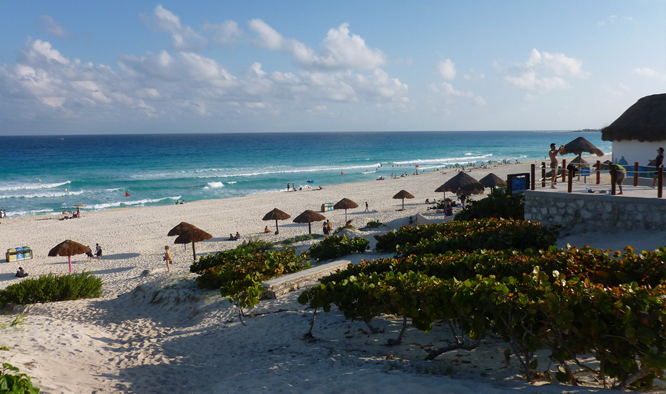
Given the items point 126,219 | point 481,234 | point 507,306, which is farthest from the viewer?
point 126,219

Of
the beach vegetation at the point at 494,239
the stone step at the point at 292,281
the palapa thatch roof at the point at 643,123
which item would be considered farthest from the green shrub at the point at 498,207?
the palapa thatch roof at the point at 643,123

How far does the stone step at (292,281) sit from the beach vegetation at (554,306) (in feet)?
10.4

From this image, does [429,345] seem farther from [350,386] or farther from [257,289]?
[257,289]

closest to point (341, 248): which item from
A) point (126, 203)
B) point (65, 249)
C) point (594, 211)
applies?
point (594, 211)

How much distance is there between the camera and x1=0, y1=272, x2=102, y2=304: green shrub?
1019 cm

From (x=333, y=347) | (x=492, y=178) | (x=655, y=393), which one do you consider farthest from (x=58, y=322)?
(x=492, y=178)

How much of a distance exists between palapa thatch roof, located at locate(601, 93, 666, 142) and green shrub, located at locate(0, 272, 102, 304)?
58.1ft

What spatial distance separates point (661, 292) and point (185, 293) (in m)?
9.01

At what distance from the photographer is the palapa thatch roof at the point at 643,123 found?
13.3m

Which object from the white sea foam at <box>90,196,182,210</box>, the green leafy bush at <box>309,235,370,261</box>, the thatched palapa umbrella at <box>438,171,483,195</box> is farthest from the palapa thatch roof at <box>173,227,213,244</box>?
the white sea foam at <box>90,196,182,210</box>

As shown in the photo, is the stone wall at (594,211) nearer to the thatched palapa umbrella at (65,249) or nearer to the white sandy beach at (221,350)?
the white sandy beach at (221,350)

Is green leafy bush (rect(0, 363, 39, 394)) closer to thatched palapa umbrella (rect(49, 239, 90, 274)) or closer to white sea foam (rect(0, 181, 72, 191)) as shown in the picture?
thatched palapa umbrella (rect(49, 239, 90, 274))

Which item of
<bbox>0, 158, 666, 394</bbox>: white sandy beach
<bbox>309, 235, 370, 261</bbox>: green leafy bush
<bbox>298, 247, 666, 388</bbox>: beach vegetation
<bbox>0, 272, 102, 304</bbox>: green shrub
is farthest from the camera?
<bbox>309, 235, 370, 261</bbox>: green leafy bush

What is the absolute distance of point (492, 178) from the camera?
22.2 metres
